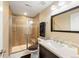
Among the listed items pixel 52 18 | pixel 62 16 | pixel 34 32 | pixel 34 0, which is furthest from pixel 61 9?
pixel 34 32

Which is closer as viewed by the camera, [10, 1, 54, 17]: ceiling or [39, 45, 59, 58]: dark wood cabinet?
[39, 45, 59, 58]: dark wood cabinet

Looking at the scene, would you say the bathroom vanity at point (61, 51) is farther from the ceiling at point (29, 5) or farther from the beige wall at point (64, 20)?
the ceiling at point (29, 5)

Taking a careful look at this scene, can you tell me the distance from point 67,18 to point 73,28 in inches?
13.4

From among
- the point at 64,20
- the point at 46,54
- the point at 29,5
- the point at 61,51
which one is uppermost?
the point at 29,5

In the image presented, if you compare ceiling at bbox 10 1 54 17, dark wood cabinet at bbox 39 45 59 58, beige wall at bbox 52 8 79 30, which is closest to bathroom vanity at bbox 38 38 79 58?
dark wood cabinet at bbox 39 45 59 58

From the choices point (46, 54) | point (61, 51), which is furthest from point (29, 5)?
point (61, 51)

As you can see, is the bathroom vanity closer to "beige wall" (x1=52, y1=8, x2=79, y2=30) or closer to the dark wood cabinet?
the dark wood cabinet

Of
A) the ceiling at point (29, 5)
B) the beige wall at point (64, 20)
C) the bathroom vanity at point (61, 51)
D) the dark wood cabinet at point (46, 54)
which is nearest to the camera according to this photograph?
the bathroom vanity at point (61, 51)

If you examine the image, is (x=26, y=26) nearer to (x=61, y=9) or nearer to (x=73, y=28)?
(x=61, y=9)

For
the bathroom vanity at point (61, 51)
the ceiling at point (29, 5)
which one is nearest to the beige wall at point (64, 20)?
the bathroom vanity at point (61, 51)

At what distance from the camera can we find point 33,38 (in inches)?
190

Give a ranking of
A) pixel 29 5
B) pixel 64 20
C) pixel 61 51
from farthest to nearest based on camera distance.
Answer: pixel 29 5
pixel 64 20
pixel 61 51

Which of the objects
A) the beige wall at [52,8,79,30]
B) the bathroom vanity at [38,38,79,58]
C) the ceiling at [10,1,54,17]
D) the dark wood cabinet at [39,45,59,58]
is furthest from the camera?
the ceiling at [10,1,54,17]

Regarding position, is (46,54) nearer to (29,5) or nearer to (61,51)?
(61,51)
